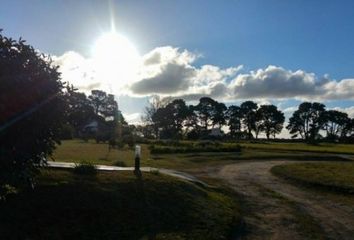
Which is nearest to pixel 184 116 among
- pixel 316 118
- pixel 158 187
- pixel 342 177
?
pixel 316 118

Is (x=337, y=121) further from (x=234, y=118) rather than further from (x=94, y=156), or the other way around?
(x=94, y=156)

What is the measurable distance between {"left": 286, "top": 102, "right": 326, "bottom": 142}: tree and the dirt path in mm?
100703

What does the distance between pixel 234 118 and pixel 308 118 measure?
18.3 m

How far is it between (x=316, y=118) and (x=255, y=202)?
108233mm

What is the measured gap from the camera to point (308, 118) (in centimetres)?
12062

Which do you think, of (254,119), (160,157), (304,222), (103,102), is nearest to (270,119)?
(254,119)

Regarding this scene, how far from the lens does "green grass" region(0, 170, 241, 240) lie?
973 centimetres

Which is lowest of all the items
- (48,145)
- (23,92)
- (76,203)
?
(76,203)

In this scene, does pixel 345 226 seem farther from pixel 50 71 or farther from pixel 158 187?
pixel 50 71

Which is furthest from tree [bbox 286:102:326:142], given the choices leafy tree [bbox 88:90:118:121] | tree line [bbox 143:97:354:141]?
leafy tree [bbox 88:90:118:121]

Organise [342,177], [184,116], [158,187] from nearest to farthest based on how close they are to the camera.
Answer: [158,187] → [342,177] → [184,116]

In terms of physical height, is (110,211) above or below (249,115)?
below

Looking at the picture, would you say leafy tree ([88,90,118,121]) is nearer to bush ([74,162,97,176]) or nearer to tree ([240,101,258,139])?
tree ([240,101,258,139])

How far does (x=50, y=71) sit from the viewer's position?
36.9 ft
